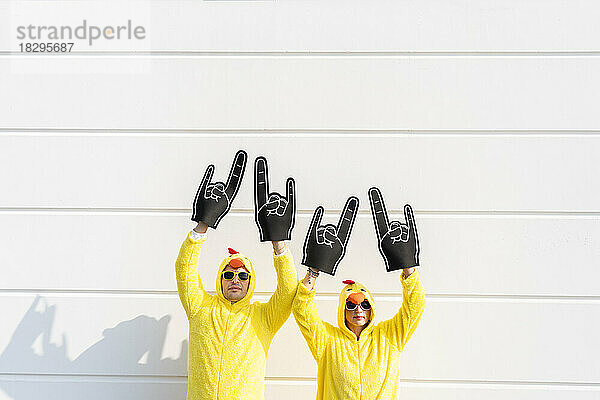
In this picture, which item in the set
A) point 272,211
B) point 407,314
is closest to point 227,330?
point 272,211

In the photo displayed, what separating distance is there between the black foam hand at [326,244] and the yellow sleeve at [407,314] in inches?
6.3

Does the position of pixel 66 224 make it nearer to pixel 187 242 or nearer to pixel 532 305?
pixel 187 242

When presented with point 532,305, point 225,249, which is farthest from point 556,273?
point 225,249

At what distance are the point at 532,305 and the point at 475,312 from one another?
15 centimetres

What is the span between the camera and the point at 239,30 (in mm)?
1837

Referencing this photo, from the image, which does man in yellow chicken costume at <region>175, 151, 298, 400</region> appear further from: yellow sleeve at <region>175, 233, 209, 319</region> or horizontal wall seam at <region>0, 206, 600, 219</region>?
horizontal wall seam at <region>0, 206, 600, 219</region>

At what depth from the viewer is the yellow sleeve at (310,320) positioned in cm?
156

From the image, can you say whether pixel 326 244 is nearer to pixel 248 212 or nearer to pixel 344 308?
pixel 344 308

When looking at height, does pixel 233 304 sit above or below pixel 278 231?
below

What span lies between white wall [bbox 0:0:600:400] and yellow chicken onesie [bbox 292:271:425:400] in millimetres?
190

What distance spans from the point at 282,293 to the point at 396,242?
11.3 inches

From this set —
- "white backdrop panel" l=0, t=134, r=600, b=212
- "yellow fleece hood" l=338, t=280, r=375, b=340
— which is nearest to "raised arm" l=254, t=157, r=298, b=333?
"yellow fleece hood" l=338, t=280, r=375, b=340

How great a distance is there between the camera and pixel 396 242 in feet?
5.14

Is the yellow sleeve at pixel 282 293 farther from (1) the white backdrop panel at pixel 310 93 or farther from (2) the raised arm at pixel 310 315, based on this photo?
(1) the white backdrop panel at pixel 310 93
